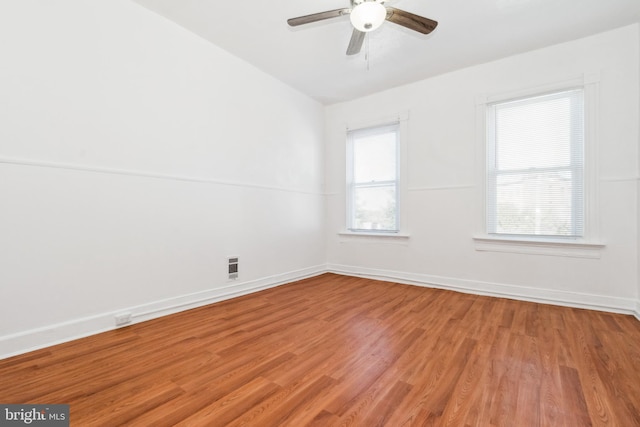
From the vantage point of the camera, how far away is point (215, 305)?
307 centimetres

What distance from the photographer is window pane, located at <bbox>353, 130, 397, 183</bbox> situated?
4.34m

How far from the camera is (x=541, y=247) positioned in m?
3.19

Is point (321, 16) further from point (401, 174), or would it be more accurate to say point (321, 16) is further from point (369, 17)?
point (401, 174)

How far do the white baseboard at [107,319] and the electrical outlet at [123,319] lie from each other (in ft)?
0.10

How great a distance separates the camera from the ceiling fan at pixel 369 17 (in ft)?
6.20

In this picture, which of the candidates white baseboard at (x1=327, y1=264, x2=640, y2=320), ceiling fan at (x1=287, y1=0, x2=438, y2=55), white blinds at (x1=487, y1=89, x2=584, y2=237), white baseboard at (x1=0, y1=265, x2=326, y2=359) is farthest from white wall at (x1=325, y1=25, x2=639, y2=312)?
white baseboard at (x1=0, y1=265, x2=326, y2=359)

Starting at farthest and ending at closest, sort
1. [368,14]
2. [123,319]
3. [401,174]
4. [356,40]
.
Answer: [401,174]
[123,319]
[356,40]
[368,14]

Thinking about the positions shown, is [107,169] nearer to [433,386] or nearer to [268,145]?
[268,145]

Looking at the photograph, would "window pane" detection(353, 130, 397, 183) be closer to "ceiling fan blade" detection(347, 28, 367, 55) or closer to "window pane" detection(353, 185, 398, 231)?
"window pane" detection(353, 185, 398, 231)

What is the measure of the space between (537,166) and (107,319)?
462 centimetres

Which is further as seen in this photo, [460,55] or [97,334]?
[460,55]

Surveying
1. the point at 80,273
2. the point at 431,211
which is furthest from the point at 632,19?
the point at 80,273

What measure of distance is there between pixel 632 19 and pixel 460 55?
150 centimetres

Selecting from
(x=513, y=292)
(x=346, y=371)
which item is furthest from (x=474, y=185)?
(x=346, y=371)
